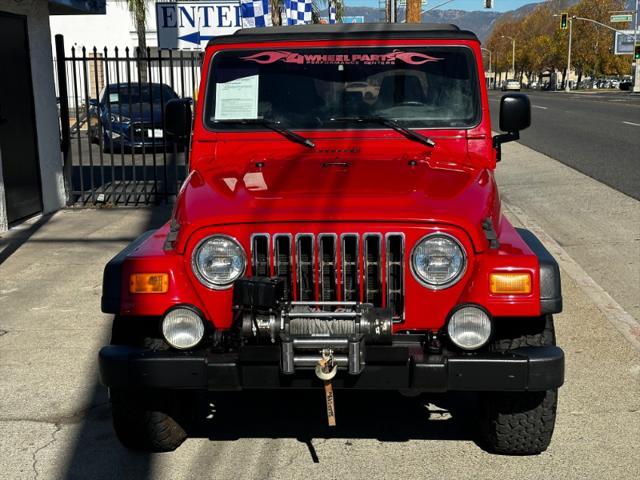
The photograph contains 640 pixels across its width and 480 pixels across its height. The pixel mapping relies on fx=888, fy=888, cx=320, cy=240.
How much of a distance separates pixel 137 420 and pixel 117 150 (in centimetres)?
1603

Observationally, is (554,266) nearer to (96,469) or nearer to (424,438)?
(424,438)

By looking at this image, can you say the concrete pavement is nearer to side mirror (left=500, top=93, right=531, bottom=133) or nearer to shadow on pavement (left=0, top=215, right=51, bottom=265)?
side mirror (left=500, top=93, right=531, bottom=133)

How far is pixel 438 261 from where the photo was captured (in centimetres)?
373

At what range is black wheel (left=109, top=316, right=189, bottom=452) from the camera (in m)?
3.93

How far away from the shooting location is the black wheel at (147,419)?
4039mm

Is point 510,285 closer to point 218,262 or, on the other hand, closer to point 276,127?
point 218,262

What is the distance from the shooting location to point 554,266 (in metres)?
3.75

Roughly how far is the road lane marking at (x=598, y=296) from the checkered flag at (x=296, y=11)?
332 inches

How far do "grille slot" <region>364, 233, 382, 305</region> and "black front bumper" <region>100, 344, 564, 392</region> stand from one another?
0.83 feet

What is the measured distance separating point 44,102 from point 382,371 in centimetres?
906

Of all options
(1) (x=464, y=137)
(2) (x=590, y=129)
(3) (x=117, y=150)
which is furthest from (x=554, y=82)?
(1) (x=464, y=137)

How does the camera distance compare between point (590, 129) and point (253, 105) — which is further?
A: point (590, 129)

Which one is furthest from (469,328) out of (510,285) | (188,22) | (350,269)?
(188,22)

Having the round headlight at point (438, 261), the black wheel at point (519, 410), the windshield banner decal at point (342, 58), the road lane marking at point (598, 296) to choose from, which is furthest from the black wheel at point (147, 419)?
the road lane marking at point (598, 296)
